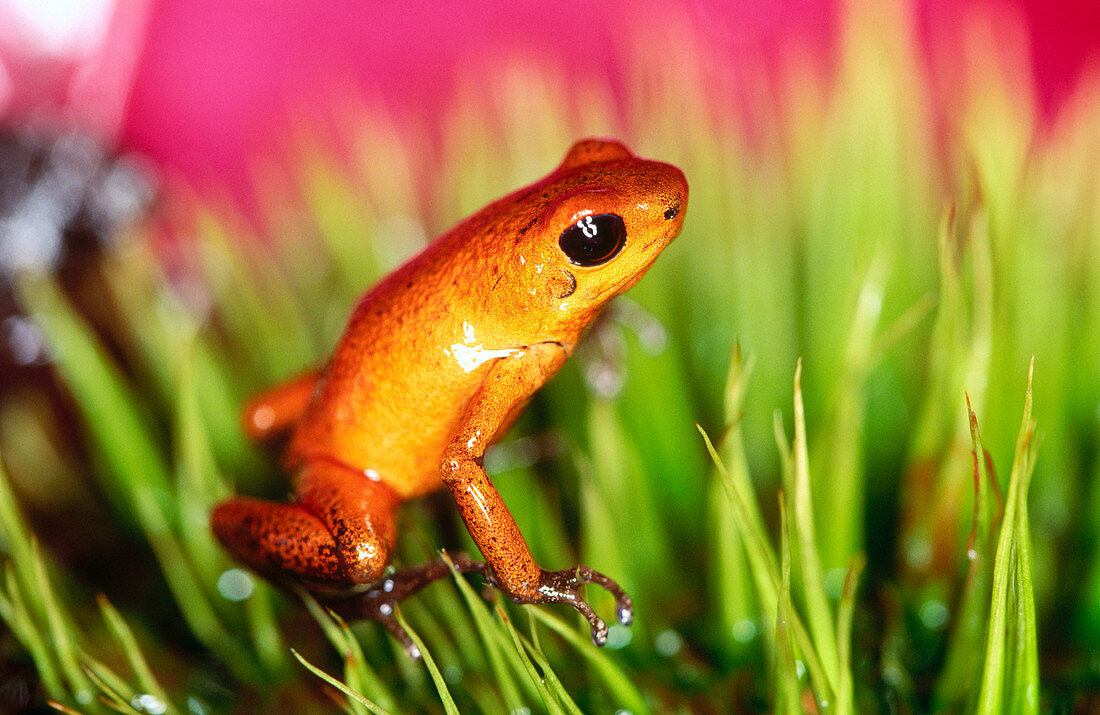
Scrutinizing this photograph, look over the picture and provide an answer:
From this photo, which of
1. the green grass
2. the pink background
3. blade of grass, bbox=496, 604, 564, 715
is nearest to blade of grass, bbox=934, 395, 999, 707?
the green grass

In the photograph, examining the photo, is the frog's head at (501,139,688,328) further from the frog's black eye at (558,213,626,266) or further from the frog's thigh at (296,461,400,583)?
the frog's thigh at (296,461,400,583)

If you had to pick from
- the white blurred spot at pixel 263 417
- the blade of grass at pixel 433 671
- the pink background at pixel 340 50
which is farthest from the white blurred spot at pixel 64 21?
the blade of grass at pixel 433 671

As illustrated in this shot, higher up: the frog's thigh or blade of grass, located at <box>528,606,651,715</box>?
the frog's thigh

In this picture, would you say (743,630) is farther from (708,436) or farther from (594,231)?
(594,231)

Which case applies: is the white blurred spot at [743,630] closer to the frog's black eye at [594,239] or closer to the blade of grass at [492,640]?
the blade of grass at [492,640]

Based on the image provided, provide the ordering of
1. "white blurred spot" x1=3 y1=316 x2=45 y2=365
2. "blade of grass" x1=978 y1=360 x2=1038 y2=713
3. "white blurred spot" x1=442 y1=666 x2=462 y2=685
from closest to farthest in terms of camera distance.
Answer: "blade of grass" x1=978 y1=360 x2=1038 y2=713 → "white blurred spot" x1=442 y1=666 x2=462 y2=685 → "white blurred spot" x1=3 y1=316 x2=45 y2=365

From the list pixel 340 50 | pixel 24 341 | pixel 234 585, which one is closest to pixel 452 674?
pixel 234 585

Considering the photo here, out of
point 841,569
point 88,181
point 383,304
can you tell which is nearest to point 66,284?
point 88,181
